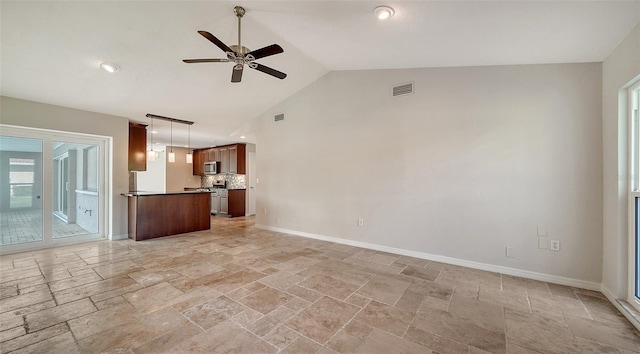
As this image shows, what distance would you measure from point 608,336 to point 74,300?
474cm

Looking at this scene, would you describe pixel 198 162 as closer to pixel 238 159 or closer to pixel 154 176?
pixel 154 176

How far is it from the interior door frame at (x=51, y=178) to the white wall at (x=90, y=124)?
0.32 ft

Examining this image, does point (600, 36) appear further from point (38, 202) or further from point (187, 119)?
point (38, 202)

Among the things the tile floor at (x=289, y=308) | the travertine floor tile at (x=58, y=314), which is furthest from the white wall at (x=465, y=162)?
the travertine floor tile at (x=58, y=314)

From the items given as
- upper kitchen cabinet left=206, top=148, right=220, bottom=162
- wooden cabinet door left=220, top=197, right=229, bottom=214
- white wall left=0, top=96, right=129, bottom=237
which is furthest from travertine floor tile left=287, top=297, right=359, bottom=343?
upper kitchen cabinet left=206, top=148, right=220, bottom=162

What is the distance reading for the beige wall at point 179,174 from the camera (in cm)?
892

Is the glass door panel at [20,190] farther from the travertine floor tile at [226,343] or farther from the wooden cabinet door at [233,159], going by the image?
the travertine floor tile at [226,343]

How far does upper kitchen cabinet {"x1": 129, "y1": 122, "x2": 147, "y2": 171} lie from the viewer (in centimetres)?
532

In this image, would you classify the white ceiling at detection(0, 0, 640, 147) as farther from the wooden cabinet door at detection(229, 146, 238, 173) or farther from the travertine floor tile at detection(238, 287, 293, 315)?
the wooden cabinet door at detection(229, 146, 238, 173)

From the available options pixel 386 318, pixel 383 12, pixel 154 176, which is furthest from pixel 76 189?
pixel 383 12

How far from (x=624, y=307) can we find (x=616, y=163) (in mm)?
1350

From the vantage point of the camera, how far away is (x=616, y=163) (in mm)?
2414

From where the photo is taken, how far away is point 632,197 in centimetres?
226

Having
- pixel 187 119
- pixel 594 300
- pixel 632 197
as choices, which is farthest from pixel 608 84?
pixel 187 119
